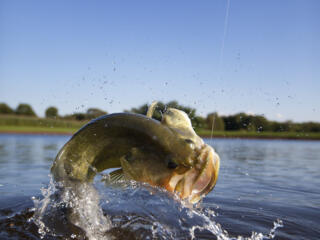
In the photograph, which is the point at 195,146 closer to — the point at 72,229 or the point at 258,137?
the point at 72,229

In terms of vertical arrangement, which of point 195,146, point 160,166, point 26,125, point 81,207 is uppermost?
point 195,146

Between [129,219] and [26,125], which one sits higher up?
[129,219]

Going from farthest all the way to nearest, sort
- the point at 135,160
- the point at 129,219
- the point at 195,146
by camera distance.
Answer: the point at 129,219
the point at 135,160
the point at 195,146

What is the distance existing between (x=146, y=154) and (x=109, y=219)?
147cm

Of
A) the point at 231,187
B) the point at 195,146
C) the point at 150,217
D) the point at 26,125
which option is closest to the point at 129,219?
the point at 150,217

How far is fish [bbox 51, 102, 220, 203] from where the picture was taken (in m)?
2.42

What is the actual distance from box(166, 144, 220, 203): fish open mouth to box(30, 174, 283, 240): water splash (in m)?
0.18

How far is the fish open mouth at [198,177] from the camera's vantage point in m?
2.37

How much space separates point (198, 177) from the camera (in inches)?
95.3

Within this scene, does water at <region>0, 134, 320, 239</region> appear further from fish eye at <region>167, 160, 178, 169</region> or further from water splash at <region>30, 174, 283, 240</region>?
fish eye at <region>167, 160, 178, 169</region>

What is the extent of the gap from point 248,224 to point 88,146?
7.51ft

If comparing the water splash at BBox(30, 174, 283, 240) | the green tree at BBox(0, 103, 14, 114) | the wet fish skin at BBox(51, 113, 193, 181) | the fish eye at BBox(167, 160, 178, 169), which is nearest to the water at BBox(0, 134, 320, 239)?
the water splash at BBox(30, 174, 283, 240)

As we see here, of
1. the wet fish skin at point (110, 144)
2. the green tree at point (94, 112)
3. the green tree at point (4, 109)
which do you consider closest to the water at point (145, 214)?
the wet fish skin at point (110, 144)

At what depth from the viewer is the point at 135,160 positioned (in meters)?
2.64
